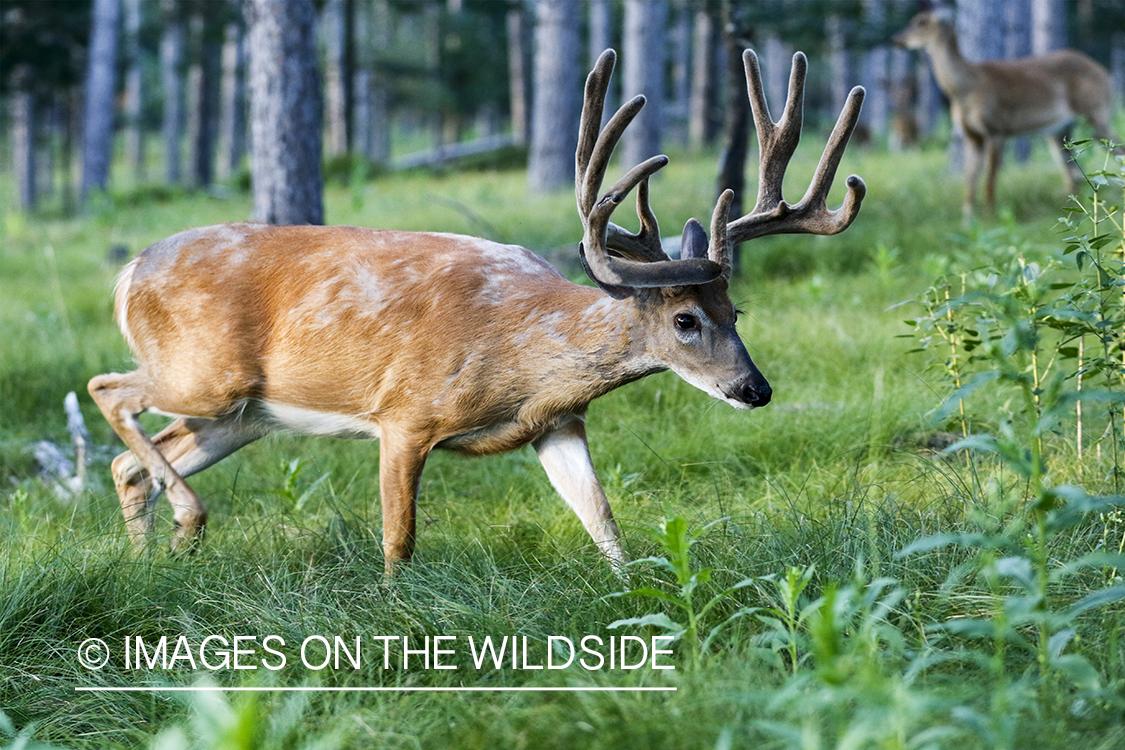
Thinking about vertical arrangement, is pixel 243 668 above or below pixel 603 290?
below

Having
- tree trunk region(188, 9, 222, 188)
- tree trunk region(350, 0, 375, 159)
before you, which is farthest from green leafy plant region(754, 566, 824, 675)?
tree trunk region(350, 0, 375, 159)

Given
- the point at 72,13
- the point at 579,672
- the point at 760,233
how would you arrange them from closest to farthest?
the point at 579,672 < the point at 760,233 < the point at 72,13

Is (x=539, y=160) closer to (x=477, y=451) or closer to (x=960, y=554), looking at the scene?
(x=477, y=451)

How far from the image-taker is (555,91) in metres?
12.5

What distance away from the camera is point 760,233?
3.70 metres

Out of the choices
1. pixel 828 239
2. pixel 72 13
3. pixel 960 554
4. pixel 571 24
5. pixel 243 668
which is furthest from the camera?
pixel 72 13

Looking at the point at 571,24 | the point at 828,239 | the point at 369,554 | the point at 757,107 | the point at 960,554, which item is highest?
the point at 571,24

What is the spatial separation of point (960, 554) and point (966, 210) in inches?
243

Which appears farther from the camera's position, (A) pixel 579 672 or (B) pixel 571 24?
(B) pixel 571 24

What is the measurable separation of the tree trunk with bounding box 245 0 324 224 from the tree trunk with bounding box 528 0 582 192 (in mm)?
6296

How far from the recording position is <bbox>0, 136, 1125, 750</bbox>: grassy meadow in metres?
2.35

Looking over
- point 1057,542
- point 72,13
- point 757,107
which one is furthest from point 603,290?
point 72,13

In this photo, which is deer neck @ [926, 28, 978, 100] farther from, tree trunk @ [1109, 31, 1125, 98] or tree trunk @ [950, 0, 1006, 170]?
tree trunk @ [1109, 31, 1125, 98]

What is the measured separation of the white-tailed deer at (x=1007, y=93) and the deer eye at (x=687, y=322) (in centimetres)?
661
